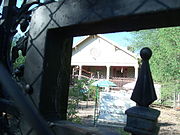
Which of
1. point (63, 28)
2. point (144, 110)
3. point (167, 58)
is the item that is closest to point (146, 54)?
point (144, 110)

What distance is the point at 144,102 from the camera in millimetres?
610

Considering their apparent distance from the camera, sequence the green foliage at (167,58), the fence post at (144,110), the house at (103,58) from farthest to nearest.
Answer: the house at (103,58) < the green foliage at (167,58) < the fence post at (144,110)

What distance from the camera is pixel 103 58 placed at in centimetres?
2328

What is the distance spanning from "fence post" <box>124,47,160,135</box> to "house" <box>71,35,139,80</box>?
20500 mm

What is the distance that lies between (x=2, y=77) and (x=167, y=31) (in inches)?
388

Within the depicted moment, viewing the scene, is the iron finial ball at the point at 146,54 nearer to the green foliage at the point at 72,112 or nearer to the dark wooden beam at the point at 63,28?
the dark wooden beam at the point at 63,28

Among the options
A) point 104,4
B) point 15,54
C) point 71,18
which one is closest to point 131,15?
point 104,4

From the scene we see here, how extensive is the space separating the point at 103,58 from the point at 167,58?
44.9 feet

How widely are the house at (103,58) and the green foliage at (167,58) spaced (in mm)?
10573

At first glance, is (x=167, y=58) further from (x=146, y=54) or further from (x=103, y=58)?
(x=103, y=58)

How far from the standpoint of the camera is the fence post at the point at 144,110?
0.55 meters

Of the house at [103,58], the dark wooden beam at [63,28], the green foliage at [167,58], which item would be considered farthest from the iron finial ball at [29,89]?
the house at [103,58]

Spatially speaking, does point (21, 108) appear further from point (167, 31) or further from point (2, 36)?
point (167, 31)

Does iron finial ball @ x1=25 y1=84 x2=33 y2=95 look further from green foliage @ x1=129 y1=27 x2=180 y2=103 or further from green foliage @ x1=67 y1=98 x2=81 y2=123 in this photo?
green foliage @ x1=129 y1=27 x2=180 y2=103
